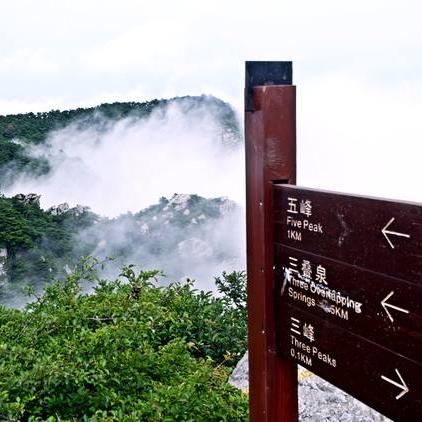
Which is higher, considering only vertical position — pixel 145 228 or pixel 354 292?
pixel 354 292

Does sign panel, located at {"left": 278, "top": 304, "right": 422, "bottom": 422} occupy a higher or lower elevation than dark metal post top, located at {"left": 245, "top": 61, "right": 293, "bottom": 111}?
lower

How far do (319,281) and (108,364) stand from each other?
191cm

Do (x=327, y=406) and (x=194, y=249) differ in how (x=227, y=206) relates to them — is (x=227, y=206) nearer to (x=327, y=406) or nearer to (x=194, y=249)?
(x=194, y=249)

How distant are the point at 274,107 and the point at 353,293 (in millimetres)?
821

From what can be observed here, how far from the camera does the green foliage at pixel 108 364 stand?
11.7ft

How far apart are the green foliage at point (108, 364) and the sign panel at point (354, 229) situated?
130 cm

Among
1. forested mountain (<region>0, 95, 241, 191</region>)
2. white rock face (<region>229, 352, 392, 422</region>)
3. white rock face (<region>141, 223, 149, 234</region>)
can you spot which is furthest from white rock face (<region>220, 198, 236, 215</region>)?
white rock face (<region>229, 352, 392, 422</region>)

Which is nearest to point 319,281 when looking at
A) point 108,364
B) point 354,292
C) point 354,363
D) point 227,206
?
point 354,292

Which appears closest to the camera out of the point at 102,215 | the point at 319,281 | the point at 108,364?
the point at 319,281

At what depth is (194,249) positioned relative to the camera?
19.8 metres

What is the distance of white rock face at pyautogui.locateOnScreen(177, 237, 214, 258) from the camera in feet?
64.7

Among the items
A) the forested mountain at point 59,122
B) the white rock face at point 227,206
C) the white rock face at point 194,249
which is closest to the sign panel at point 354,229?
the white rock face at point 194,249

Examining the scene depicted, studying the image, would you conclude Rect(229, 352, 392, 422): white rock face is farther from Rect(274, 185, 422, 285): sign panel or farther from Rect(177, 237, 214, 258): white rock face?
Rect(177, 237, 214, 258): white rock face

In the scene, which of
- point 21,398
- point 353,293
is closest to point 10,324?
point 21,398
